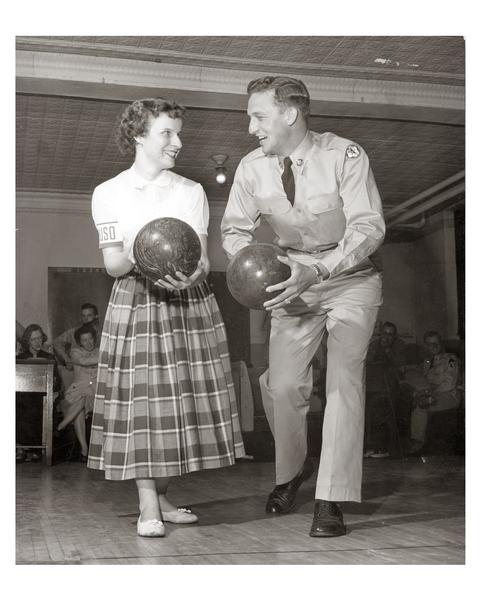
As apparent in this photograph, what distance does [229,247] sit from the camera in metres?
3.72

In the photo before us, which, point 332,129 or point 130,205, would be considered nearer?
point 130,205

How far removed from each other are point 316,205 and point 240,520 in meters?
1.43

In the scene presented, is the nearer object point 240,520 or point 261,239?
point 240,520

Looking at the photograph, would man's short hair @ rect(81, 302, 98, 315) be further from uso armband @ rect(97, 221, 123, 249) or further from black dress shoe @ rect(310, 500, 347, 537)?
black dress shoe @ rect(310, 500, 347, 537)

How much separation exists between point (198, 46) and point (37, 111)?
0.79m

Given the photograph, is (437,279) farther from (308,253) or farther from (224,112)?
(224,112)

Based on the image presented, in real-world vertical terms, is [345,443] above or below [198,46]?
below

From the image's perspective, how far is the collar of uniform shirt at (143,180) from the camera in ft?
12.1

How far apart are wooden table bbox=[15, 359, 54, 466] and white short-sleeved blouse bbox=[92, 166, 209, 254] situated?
59 centimetres

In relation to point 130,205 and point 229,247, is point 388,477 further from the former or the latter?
point 130,205

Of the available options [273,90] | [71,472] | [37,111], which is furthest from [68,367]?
[273,90]

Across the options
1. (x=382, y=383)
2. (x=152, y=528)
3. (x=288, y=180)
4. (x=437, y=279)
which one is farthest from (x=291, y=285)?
(x=152, y=528)

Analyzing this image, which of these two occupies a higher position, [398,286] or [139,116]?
[139,116]

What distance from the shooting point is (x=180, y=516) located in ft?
11.9
